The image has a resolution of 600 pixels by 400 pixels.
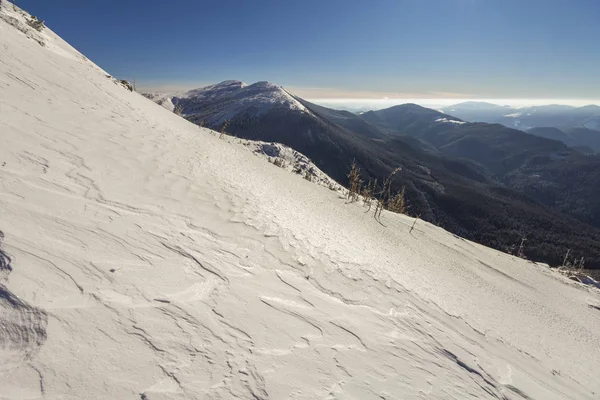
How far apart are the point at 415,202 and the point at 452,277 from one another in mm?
48631

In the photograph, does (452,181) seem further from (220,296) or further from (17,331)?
(17,331)

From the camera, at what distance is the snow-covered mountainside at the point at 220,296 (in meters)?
1.52

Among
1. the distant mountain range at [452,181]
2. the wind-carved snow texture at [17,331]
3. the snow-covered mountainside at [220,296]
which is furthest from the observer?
the distant mountain range at [452,181]

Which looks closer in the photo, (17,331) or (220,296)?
(17,331)

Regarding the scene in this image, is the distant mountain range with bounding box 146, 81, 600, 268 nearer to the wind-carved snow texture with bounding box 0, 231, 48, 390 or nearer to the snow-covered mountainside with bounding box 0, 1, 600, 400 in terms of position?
the snow-covered mountainside with bounding box 0, 1, 600, 400

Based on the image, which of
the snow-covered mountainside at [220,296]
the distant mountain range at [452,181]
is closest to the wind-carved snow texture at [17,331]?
the snow-covered mountainside at [220,296]

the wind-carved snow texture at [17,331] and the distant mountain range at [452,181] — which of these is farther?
the distant mountain range at [452,181]

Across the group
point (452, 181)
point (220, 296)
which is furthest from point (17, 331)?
point (452, 181)

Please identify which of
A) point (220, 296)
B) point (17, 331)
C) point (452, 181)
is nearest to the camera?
point (17, 331)

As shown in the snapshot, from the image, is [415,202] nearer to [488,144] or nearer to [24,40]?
[24,40]

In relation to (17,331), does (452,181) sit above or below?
above

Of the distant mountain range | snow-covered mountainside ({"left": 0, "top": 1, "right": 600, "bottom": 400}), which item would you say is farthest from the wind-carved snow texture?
the distant mountain range

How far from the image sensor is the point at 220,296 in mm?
2205

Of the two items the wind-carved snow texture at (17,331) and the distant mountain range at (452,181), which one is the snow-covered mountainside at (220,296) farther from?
the distant mountain range at (452,181)
